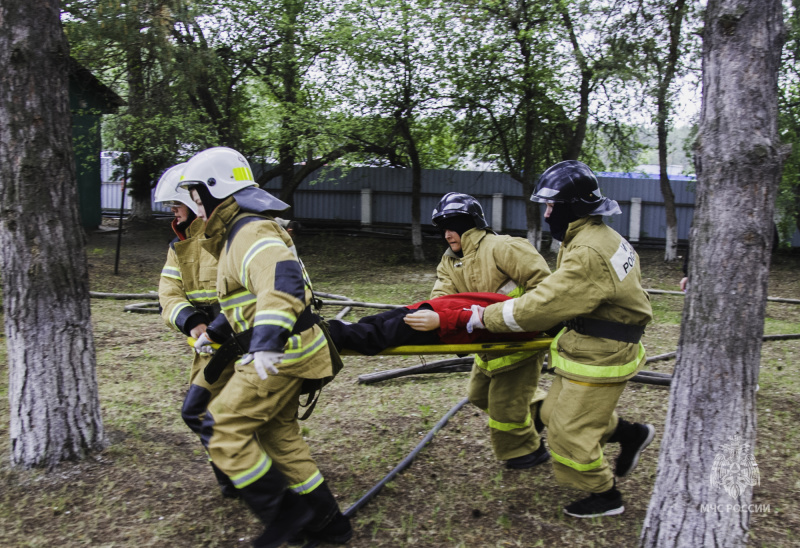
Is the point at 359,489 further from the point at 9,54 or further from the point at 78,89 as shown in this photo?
the point at 78,89

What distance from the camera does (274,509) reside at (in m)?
3.27

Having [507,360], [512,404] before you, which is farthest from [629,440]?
[507,360]

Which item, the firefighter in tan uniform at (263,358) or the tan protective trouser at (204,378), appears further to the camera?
the tan protective trouser at (204,378)

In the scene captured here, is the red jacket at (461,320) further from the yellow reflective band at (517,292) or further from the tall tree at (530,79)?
the tall tree at (530,79)

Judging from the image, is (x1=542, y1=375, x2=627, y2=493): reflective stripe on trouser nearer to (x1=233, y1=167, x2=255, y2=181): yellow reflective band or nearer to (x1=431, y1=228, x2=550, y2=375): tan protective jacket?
(x1=431, y1=228, x2=550, y2=375): tan protective jacket

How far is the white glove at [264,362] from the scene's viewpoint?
2.92 meters

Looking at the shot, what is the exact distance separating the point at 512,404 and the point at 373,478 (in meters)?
0.98

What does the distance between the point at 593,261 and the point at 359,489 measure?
1.96 meters

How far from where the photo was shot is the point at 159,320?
983cm

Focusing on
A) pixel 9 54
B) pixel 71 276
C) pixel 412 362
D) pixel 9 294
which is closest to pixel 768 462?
pixel 412 362

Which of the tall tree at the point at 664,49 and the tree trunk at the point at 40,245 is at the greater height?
the tall tree at the point at 664,49

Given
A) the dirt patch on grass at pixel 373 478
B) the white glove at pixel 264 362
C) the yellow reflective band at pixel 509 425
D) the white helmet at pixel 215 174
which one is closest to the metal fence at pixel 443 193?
the dirt patch on grass at pixel 373 478

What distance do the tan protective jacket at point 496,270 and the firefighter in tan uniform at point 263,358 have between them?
130cm

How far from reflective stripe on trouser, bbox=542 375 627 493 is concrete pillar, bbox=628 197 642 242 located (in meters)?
17.6
